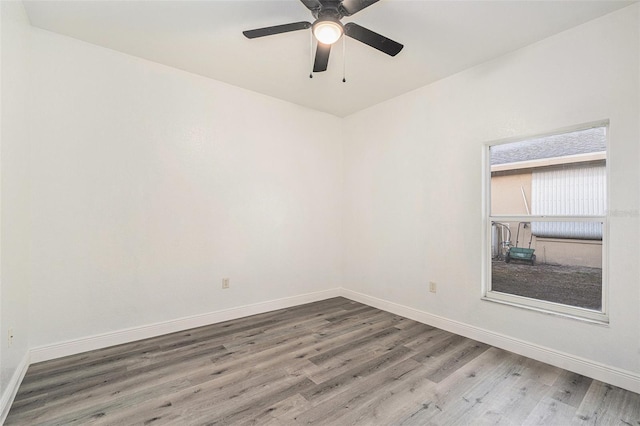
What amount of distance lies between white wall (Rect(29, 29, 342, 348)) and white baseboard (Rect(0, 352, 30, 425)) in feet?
0.85

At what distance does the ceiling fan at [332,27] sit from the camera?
5.92 feet

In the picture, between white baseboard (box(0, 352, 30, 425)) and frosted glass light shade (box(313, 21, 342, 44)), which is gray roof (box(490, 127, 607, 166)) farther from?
white baseboard (box(0, 352, 30, 425))

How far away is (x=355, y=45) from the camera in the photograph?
2.58 metres

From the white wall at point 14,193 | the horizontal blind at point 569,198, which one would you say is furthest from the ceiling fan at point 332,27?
the horizontal blind at point 569,198

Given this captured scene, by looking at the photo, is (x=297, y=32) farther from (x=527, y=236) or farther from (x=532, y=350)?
(x=532, y=350)

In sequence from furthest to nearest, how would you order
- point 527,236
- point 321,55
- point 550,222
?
point 527,236, point 550,222, point 321,55

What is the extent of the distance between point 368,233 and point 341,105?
1820 millimetres

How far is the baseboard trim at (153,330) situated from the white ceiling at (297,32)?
8.69ft

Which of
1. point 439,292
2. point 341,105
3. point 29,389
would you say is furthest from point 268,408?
point 341,105

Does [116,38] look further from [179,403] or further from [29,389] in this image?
[179,403]

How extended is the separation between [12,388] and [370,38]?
3.37 meters

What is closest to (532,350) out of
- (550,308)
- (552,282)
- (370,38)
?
(550,308)

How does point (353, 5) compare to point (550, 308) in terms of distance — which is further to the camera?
point (550, 308)

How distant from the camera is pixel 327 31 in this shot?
191 cm
